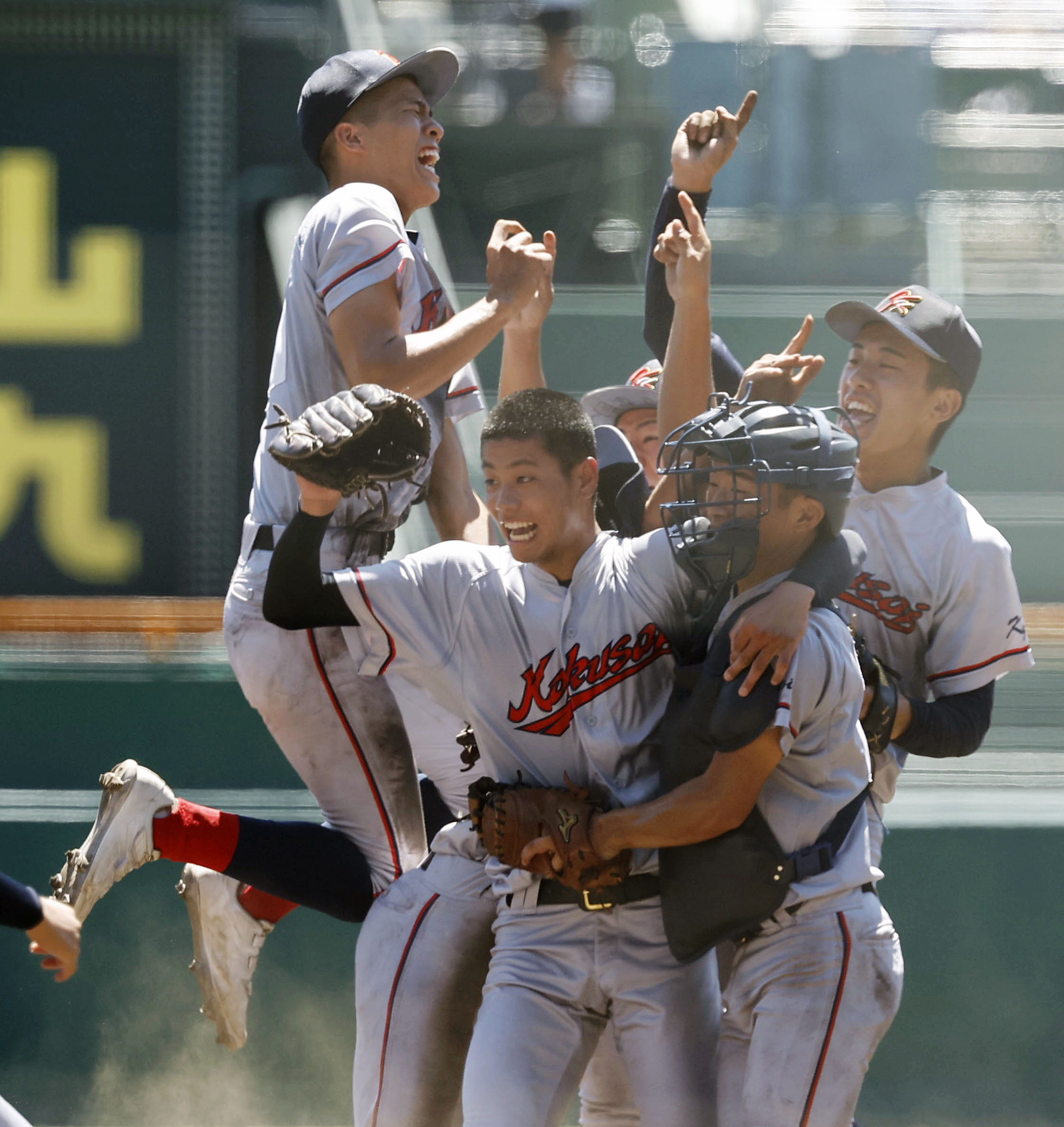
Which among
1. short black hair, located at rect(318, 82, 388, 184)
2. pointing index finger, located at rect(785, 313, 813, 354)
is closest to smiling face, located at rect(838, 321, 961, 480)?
pointing index finger, located at rect(785, 313, 813, 354)

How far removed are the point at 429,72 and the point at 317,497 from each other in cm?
92

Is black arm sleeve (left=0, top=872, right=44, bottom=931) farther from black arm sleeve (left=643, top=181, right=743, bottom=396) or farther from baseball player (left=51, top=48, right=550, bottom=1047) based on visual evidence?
black arm sleeve (left=643, top=181, right=743, bottom=396)

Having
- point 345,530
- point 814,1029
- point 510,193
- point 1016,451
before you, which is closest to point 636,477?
point 345,530

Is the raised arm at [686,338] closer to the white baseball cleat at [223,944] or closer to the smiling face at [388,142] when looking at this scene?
the smiling face at [388,142]

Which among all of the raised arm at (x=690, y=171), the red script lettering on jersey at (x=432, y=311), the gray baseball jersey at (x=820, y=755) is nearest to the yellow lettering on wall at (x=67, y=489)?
the red script lettering on jersey at (x=432, y=311)

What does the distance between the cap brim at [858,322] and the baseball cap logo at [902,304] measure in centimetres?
2

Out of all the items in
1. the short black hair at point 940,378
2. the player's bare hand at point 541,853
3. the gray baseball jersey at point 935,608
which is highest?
the short black hair at point 940,378

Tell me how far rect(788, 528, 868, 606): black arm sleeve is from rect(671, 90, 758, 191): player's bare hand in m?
0.89

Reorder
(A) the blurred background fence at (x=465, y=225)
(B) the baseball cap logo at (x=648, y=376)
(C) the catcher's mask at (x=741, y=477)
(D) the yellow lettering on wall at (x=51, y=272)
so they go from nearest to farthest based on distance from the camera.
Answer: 1. (C) the catcher's mask at (x=741, y=477)
2. (B) the baseball cap logo at (x=648, y=376)
3. (A) the blurred background fence at (x=465, y=225)
4. (D) the yellow lettering on wall at (x=51, y=272)

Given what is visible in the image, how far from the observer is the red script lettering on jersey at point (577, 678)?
241 cm

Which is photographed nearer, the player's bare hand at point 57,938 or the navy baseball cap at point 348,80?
the player's bare hand at point 57,938

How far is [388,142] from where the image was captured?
9.20 ft

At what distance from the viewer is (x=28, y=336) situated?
5.01 meters

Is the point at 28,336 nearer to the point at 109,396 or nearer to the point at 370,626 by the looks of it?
the point at 109,396
